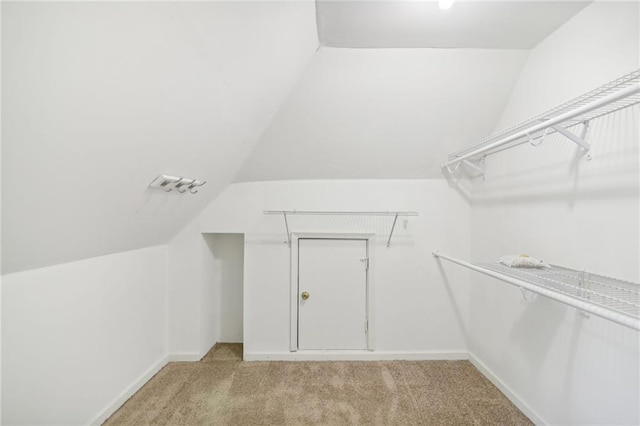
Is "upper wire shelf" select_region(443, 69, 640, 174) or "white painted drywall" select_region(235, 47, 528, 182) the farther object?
"white painted drywall" select_region(235, 47, 528, 182)

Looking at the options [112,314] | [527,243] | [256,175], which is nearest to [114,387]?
[112,314]

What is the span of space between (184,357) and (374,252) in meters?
2.05

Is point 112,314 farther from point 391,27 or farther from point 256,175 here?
point 391,27

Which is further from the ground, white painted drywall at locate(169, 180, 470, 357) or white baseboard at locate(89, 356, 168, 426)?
white painted drywall at locate(169, 180, 470, 357)

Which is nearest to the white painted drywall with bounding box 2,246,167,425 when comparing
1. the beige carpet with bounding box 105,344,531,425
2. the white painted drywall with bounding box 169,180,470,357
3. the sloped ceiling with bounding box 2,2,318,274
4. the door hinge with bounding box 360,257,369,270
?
the sloped ceiling with bounding box 2,2,318,274

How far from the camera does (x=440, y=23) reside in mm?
1618

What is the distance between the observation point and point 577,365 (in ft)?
4.88

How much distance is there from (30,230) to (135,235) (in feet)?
2.67

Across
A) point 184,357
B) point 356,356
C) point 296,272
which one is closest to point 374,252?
point 296,272

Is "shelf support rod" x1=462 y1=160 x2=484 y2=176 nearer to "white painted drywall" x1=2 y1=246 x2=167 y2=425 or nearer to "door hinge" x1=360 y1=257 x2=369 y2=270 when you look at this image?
"door hinge" x1=360 y1=257 x2=369 y2=270

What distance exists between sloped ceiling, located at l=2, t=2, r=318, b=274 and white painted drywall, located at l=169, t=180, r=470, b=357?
0.81 m

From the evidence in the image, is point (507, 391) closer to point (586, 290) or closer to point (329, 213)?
point (586, 290)

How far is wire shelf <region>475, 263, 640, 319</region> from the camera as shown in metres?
1.12

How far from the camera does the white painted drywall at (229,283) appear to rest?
2.95 metres
